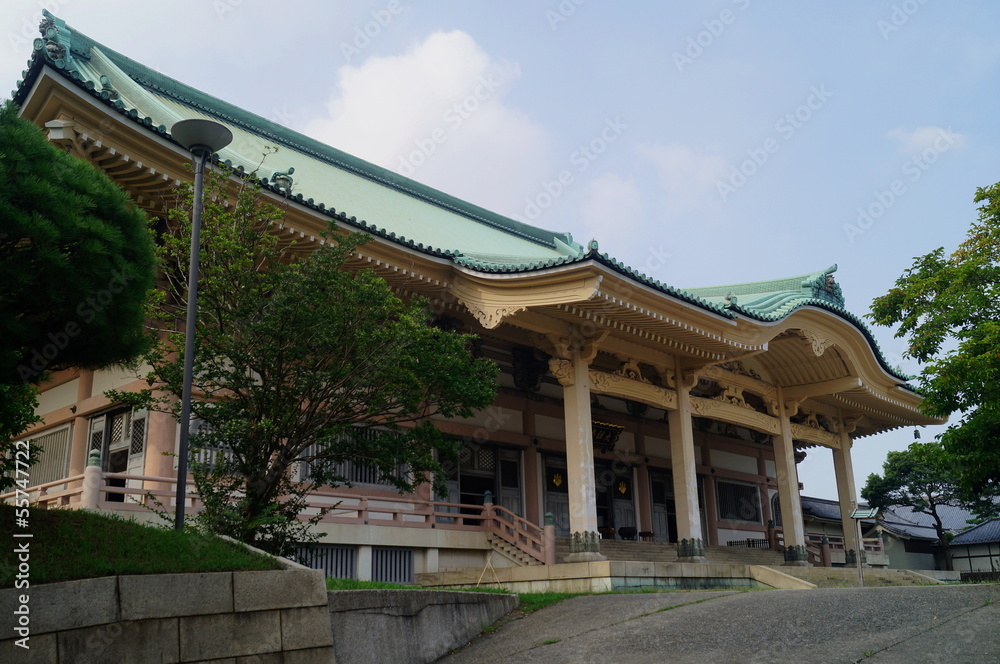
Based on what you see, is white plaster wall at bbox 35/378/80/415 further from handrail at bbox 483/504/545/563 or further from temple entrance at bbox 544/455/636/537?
temple entrance at bbox 544/455/636/537

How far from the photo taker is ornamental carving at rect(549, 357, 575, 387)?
15.3 m

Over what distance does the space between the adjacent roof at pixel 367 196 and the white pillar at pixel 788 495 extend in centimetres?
282

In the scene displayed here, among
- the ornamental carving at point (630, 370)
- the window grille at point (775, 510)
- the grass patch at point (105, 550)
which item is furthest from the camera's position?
the window grille at point (775, 510)

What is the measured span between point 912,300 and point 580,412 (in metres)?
5.80

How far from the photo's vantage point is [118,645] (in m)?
5.85

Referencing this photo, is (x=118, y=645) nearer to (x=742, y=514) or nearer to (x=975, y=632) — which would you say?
(x=975, y=632)

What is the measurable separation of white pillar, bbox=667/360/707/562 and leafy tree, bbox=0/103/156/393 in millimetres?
12329

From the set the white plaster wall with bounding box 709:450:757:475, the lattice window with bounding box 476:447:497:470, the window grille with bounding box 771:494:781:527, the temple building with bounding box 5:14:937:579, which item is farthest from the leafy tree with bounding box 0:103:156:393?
the window grille with bounding box 771:494:781:527

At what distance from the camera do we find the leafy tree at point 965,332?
11.0 meters

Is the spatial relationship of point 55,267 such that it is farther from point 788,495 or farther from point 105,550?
point 788,495

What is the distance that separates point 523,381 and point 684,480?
3.89 metres

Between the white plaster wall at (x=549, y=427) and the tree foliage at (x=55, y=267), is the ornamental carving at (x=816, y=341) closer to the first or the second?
the white plaster wall at (x=549, y=427)

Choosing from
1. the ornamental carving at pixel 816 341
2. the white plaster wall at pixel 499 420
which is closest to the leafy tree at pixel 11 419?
the white plaster wall at pixel 499 420

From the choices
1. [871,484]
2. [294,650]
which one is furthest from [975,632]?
[871,484]
